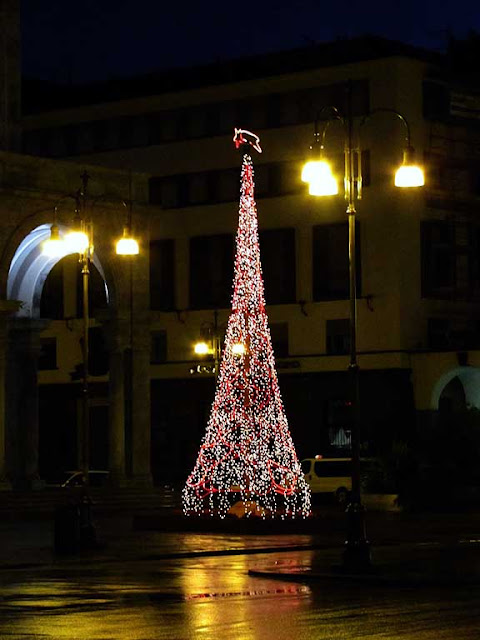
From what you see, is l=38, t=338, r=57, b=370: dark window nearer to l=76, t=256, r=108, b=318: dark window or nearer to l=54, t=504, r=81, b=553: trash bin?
l=76, t=256, r=108, b=318: dark window

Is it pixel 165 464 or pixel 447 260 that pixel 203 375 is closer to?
pixel 165 464

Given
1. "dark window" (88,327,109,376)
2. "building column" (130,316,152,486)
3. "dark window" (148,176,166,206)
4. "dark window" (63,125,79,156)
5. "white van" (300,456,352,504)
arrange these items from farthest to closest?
"dark window" (63,125,79,156), "dark window" (148,176,166,206), "dark window" (88,327,109,376), "white van" (300,456,352,504), "building column" (130,316,152,486)

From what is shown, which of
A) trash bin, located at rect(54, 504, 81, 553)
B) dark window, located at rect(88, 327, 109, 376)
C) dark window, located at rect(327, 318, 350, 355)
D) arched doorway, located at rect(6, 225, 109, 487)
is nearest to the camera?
trash bin, located at rect(54, 504, 81, 553)

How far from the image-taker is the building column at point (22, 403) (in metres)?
47.5

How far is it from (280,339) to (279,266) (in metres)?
2.91

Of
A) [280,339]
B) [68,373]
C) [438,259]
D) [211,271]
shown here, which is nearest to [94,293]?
[68,373]

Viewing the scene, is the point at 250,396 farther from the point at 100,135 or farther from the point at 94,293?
the point at 100,135

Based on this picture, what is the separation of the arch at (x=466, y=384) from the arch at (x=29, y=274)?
58.1 feet

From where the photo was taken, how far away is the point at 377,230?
6431cm

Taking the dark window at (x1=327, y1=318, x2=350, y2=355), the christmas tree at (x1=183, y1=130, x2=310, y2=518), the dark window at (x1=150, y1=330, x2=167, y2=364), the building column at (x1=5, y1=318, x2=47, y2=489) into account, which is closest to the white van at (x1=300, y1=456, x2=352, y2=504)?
the dark window at (x1=327, y1=318, x2=350, y2=355)

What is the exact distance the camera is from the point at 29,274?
4988cm

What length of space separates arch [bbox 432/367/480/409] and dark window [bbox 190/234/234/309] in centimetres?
991

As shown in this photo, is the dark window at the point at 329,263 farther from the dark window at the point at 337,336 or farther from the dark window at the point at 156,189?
the dark window at the point at 156,189

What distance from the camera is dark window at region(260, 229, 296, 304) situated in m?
67.0
